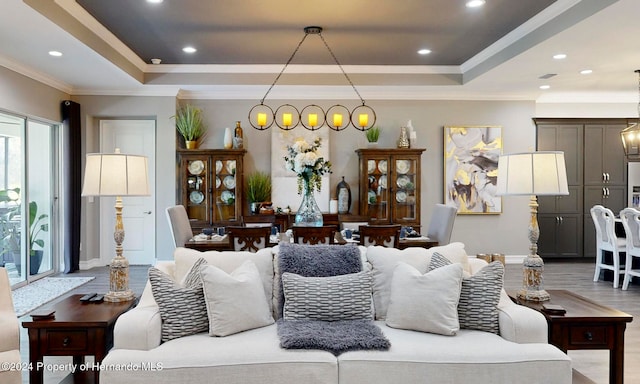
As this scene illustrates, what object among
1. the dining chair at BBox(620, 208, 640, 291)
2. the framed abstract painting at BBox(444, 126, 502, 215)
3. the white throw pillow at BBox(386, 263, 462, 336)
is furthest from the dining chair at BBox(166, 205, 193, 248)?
the dining chair at BBox(620, 208, 640, 291)

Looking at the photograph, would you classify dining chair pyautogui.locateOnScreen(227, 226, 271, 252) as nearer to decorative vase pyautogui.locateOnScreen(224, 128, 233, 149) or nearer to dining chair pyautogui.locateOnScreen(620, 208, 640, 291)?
decorative vase pyautogui.locateOnScreen(224, 128, 233, 149)

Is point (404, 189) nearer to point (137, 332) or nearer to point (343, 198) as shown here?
point (343, 198)

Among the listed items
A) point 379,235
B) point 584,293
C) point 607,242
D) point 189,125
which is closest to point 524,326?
point 379,235

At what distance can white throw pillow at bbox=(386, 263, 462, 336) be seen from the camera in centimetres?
256

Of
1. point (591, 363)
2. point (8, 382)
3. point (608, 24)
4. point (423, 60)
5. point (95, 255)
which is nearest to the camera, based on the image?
point (8, 382)

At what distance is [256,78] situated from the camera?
702cm

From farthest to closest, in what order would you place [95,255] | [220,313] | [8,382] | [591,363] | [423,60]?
[95,255]
[423,60]
[591,363]
[220,313]
[8,382]

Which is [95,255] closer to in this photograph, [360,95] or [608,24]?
[360,95]

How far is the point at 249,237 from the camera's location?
448 centimetres

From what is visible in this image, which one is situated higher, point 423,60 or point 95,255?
point 423,60

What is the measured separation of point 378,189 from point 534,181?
4346 mm

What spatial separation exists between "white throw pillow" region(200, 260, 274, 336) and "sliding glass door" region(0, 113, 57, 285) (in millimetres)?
4240

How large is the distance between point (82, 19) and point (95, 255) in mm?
3863

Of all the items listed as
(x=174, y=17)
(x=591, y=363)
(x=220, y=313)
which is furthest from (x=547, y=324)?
(x=174, y=17)
